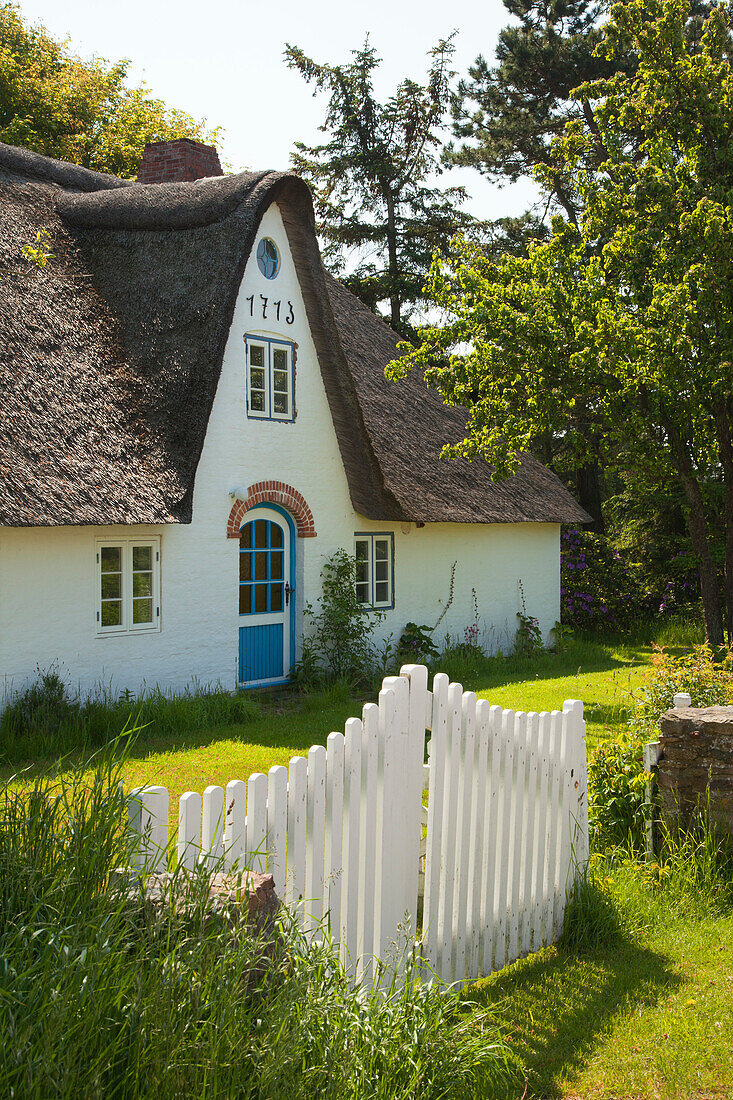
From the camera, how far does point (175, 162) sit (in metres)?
15.3

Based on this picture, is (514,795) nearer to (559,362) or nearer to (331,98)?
(559,362)

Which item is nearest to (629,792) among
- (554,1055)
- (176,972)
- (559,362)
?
(554,1055)

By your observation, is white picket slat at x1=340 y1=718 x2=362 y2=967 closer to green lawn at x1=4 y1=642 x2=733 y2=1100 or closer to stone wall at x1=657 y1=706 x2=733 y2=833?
green lawn at x1=4 y1=642 x2=733 y2=1100

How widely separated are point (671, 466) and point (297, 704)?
20.3 ft

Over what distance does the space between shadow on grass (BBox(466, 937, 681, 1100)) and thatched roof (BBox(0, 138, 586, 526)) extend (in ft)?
20.2

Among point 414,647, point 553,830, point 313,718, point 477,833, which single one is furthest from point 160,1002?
point 414,647

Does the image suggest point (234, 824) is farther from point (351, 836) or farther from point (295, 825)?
point (351, 836)

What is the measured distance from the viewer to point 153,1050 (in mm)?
2443

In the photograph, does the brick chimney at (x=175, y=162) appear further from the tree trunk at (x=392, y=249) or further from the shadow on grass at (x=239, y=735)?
the tree trunk at (x=392, y=249)

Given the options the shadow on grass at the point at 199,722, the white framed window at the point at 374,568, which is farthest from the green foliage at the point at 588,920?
the white framed window at the point at 374,568

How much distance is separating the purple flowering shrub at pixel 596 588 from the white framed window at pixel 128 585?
36.9 feet

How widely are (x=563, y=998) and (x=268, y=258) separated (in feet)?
33.7

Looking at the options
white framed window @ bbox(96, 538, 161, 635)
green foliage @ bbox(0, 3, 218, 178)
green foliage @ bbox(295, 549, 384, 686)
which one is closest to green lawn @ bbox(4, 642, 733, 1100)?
white framed window @ bbox(96, 538, 161, 635)

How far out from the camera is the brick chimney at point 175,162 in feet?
50.2
